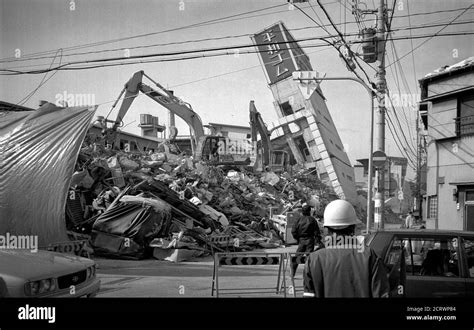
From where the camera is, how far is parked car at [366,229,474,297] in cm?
438

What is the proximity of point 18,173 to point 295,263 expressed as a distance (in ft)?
14.3


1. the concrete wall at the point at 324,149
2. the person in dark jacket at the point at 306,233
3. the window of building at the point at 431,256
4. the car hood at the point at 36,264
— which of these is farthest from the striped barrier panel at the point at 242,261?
the concrete wall at the point at 324,149

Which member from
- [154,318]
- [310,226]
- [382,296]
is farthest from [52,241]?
[382,296]

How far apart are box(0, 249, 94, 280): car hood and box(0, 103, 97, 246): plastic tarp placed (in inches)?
56.2

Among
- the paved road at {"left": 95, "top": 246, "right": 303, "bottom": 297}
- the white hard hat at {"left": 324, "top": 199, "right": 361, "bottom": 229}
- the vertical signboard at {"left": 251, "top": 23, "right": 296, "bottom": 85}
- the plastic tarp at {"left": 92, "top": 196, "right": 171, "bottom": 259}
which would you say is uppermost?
the vertical signboard at {"left": 251, "top": 23, "right": 296, "bottom": 85}

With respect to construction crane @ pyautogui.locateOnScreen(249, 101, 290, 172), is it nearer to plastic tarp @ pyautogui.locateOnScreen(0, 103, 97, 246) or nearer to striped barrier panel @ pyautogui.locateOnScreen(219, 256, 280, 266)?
plastic tarp @ pyautogui.locateOnScreen(0, 103, 97, 246)

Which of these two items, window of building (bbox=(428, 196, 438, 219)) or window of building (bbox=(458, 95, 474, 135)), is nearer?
window of building (bbox=(458, 95, 474, 135))

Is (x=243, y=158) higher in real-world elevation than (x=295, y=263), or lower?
higher

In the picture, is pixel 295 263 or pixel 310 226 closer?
pixel 295 263

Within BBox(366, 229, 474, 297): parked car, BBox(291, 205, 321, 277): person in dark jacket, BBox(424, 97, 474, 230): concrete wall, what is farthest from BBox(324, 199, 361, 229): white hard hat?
BBox(424, 97, 474, 230): concrete wall

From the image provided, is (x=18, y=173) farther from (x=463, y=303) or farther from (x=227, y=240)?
(x=227, y=240)

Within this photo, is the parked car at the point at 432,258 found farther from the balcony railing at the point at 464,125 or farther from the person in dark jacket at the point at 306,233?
the balcony railing at the point at 464,125

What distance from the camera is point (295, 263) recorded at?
7.28 m

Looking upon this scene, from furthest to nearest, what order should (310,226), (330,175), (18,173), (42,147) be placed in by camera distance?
(330,175), (310,226), (42,147), (18,173)
